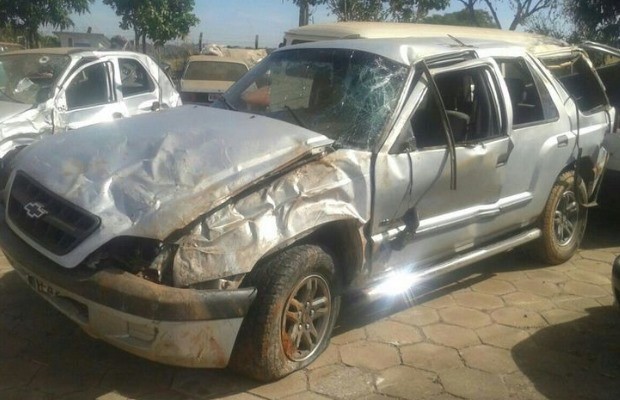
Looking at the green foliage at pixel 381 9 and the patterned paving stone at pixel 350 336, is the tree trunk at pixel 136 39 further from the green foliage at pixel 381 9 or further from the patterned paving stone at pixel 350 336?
the patterned paving stone at pixel 350 336

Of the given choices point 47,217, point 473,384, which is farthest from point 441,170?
point 47,217

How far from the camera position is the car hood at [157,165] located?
3240mm

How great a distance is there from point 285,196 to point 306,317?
701mm

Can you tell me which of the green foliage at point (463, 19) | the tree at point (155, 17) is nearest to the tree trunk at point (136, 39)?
the tree at point (155, 17)

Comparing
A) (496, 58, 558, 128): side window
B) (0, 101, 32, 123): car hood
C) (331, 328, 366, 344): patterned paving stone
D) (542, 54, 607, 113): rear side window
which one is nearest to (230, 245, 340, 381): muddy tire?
(331, 328, 366, 344): patterned paving stone

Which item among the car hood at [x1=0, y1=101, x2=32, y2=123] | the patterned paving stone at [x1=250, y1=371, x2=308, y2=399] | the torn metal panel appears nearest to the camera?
the torn metal panel

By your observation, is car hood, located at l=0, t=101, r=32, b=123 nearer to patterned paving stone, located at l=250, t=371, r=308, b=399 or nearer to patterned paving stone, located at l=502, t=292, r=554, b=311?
patterned paving stone, located at l=250, t=371, r=308, b=399

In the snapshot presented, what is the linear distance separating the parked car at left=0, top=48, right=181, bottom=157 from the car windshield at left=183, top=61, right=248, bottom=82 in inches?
245

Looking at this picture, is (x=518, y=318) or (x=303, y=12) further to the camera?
(x=303, y=12)

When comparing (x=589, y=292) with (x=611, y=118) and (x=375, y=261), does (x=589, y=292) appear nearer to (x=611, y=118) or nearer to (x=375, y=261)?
(x=611, y=118)

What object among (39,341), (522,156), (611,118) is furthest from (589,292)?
(39,341)

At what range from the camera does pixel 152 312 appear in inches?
121

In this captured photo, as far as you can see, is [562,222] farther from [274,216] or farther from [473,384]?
[274,216]

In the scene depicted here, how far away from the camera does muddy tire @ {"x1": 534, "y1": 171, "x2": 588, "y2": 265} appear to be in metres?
5.56
